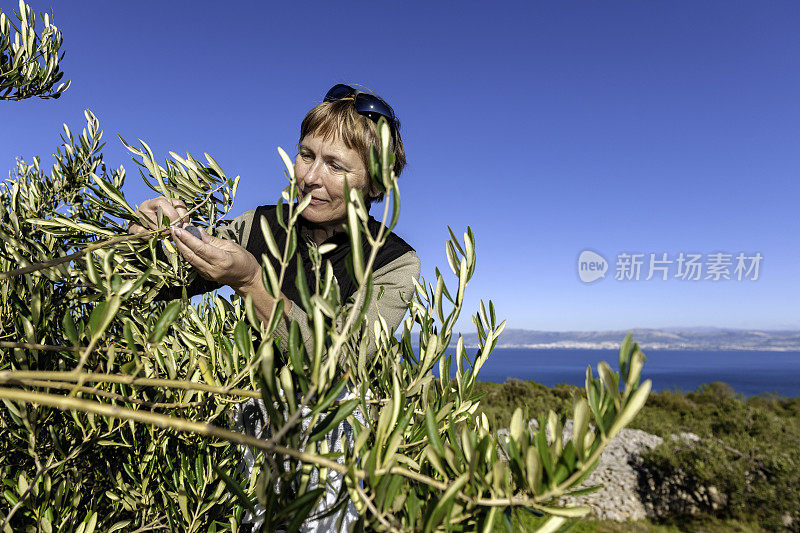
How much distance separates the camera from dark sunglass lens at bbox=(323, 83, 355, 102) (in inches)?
85.1

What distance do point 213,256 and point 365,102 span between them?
115 cm

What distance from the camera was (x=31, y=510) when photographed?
139 cm

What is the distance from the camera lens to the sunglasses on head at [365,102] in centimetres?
198

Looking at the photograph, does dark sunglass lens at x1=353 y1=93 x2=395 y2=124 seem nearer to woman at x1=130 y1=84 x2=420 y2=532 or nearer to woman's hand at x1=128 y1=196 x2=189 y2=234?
woman at x1=130 y1=84 x2=420 y2=532

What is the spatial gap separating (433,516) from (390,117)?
1.90m

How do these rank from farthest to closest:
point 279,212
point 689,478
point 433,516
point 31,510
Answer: point 689,478 → point 31,510 → point 279,212 → point 433,516

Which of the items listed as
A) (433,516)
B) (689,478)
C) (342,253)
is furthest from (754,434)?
(433,516)

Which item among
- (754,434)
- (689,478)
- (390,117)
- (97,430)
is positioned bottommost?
(689,478)

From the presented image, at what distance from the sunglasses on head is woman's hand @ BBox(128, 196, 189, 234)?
0.95 m

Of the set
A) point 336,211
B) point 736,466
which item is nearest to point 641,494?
point 736,466

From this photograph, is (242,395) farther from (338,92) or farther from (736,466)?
(736,466)

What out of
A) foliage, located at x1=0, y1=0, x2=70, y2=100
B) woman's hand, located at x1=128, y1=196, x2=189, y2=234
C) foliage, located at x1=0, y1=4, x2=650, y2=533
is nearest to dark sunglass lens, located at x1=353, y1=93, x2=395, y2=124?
foliage, located at x1=0, y1=4, x2=650, y2=533

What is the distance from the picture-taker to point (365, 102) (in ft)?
6.57

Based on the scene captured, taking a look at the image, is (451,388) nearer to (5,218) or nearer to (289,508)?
(289,508)
